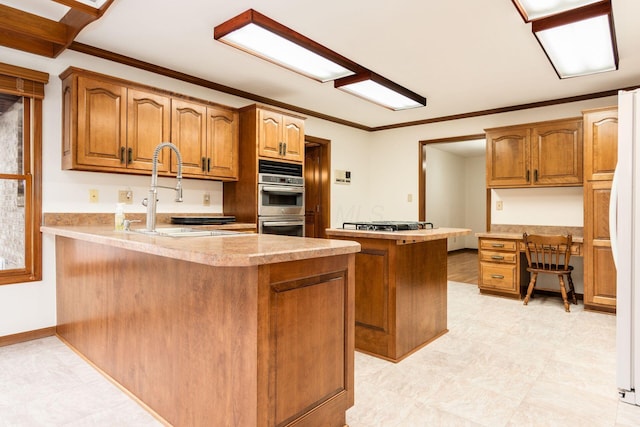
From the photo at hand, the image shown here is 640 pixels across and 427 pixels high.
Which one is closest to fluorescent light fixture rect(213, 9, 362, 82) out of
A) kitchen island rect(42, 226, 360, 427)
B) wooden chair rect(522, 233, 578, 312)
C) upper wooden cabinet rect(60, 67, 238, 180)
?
upper wooden cabinet rect(60, 67, 238, 180)

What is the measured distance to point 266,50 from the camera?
2.90 m

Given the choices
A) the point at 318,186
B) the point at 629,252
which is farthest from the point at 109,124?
the point at 629,252

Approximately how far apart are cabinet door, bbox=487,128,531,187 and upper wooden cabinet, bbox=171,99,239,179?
3.15 m

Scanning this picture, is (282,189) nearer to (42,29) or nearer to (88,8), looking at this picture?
(88,8)

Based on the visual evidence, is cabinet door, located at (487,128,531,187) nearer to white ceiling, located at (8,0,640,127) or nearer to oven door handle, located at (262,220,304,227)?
white ceiling, located at (8,0,640,127)

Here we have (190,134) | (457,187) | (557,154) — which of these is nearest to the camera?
(190,134)

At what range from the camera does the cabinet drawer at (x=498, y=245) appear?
4371 mm

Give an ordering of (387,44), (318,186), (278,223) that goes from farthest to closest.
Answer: (318,186)
(278,223)
(387,44)

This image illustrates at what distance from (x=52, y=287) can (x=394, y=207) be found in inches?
180

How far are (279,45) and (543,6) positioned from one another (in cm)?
177

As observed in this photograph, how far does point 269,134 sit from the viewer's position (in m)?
3.97

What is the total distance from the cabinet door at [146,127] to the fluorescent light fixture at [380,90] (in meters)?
1.67

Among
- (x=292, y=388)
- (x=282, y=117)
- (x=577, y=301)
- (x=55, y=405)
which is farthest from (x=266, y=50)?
(x=577, y=301)

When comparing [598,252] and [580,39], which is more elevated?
[580,39]
